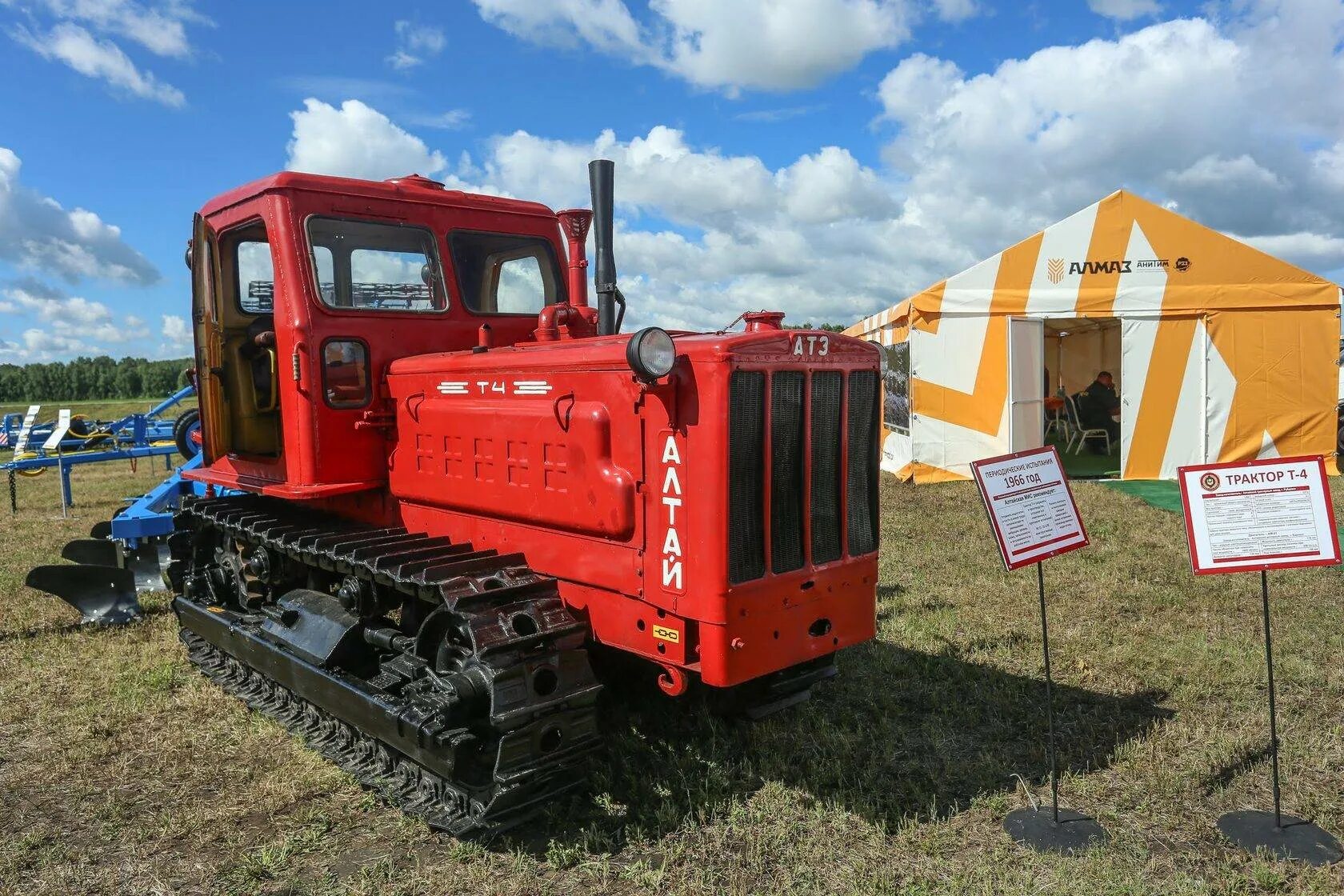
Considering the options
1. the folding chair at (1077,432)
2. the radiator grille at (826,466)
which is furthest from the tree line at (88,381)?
the radiator grille at (826,466)

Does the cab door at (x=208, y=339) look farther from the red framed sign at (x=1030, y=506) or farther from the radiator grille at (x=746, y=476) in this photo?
the red framed sign at (x=1030, y=506)

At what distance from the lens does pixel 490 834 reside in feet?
13.1

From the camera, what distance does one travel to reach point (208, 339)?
5.82 m

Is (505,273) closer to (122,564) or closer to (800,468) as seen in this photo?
(800,468)

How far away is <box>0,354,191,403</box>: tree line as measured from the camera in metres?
56.5

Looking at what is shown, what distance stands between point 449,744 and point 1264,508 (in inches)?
146

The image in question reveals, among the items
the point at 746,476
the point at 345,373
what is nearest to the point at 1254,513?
the point at 746,476

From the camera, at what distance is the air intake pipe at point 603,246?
5.35 m

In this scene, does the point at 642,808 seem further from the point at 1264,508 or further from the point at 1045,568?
the point at 1045,568

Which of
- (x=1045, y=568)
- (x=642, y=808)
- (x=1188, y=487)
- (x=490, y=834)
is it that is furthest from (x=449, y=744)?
(x=1045, y=568)

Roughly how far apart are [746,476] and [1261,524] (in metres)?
2.34

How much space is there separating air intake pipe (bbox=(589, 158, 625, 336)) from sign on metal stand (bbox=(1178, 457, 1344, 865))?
304cm

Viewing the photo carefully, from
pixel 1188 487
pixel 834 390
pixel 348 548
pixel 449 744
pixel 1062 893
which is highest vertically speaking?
pixel 834 390

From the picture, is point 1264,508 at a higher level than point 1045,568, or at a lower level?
higher
